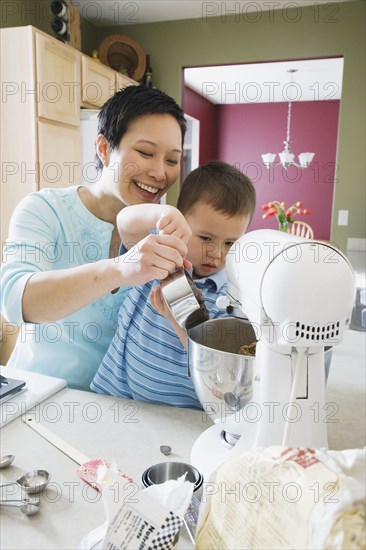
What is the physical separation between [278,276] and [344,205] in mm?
3022

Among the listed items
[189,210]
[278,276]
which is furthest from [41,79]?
[278,276]

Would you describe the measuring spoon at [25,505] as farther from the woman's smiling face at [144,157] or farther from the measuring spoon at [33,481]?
the woman's smiling face at [144,157]

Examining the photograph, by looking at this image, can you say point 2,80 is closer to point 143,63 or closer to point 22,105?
point 22,105

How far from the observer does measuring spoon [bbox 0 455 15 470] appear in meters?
0.68

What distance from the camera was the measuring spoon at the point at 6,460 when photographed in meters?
0.68

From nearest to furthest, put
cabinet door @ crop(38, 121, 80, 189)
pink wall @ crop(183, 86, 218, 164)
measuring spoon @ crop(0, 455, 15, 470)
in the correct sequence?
measuring spoon @ crop(0, 455, 15, 470)
cabinet door @ crop(38, 121, 80, 189)
pink wall @ crop(183, 86, 218, 164)

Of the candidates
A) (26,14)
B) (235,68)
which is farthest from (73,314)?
(235,68)

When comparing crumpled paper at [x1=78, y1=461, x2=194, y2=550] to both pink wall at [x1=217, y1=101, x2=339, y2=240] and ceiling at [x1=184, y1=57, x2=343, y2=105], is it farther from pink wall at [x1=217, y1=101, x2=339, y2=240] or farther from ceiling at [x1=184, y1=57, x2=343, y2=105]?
pink wall at [x1=217, y1=101, x2=339, y2=240]

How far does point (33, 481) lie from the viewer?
2.11 ft

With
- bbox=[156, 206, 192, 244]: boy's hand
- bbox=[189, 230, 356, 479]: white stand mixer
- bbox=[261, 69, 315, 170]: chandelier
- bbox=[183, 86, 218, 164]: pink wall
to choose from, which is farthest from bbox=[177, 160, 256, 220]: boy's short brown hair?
bbox=[183, 86, 218, 164]: pink wall

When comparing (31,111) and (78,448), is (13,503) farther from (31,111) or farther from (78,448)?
(31,111)

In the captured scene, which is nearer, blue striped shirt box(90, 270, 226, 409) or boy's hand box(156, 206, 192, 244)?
boy's hand box(156, 206, 192, 244)

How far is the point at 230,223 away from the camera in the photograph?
1.07m

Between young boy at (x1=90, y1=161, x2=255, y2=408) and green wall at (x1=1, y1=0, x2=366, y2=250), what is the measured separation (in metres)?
2.42
